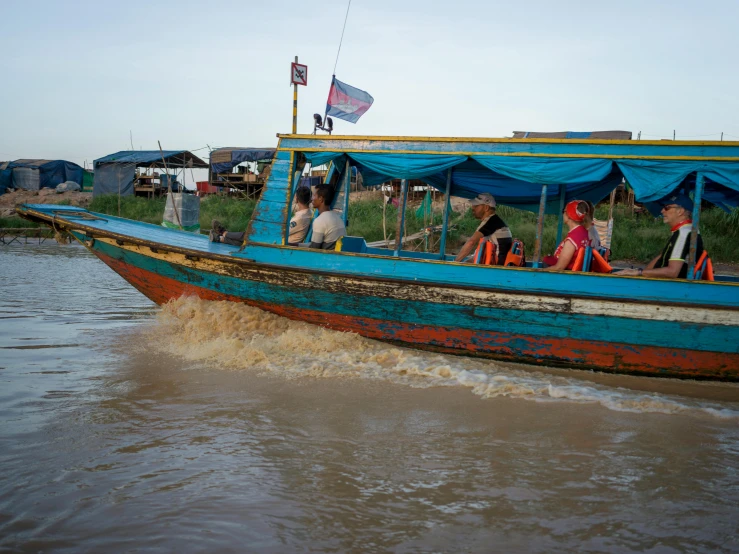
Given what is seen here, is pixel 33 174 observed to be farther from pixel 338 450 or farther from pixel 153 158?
pixel 338 450

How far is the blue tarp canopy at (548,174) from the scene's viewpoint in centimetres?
488

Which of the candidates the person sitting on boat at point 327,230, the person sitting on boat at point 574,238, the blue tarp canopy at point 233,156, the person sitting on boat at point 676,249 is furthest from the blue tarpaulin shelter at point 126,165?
the person sitting on boat at point 676,249

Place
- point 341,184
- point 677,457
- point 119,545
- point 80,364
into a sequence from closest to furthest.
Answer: point 119,545
point 677,457
point 80,364
point 341,184

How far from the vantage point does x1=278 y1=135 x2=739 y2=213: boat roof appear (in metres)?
4.86

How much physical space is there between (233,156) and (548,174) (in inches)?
1055

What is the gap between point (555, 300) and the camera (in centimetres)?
506

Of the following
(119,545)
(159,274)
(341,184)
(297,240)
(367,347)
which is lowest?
(119,545)

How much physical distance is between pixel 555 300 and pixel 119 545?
12.4ft

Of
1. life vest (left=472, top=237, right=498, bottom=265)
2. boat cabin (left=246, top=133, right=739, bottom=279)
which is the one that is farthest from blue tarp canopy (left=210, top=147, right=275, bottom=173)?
life vest (left=472, top=237, right=498, bottom=265)

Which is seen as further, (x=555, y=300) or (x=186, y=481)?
(x=555, y=300)

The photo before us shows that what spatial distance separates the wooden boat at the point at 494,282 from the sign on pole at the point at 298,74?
2.68 feet

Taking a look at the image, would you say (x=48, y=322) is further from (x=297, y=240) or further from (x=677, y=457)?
(x=677, y=457)

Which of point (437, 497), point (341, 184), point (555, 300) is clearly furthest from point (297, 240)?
point (437, 497)

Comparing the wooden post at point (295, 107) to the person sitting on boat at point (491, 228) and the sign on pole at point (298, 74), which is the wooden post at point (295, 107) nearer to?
the sign on pole at point (298, 74)
